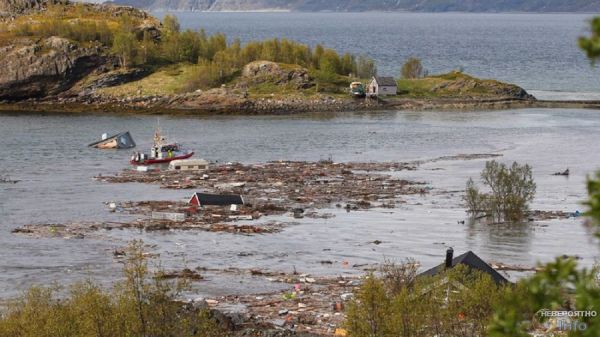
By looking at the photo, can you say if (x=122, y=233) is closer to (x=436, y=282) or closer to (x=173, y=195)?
(x=173, y=195)

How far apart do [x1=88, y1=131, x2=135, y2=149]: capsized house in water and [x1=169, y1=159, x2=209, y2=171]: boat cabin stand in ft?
36.3

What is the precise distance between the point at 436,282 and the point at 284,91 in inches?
3170

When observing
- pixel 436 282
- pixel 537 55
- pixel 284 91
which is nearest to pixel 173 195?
pixel 436 282

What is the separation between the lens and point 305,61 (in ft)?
392

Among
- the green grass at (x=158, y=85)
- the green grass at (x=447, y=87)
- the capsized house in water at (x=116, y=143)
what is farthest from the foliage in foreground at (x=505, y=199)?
→ the green grass at (x=158, y=85)

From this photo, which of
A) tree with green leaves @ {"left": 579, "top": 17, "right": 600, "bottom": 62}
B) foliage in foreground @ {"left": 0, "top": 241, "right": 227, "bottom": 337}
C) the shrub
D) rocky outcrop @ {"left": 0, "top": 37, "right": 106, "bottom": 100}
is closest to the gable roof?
foliage in foreground @ {"left": 0, "top": 241, "right": 227, "bottom": 337}

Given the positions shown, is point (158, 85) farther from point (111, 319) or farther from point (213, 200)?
point (111, 319)

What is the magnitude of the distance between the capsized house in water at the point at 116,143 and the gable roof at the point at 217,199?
25128 mm

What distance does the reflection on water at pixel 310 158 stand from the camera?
37750 mm

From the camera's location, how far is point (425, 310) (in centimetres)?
2048

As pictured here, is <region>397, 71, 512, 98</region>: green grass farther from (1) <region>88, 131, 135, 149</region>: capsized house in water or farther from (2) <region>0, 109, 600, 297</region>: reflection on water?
(1) <region>88, 131, 135, 149</region>: capsized house in water

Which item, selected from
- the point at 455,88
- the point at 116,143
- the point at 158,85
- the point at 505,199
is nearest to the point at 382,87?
the point at 455,88

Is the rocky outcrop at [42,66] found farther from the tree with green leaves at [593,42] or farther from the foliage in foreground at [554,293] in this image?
the tree with green leaves at [593,42]

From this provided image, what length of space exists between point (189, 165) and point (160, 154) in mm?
5456
